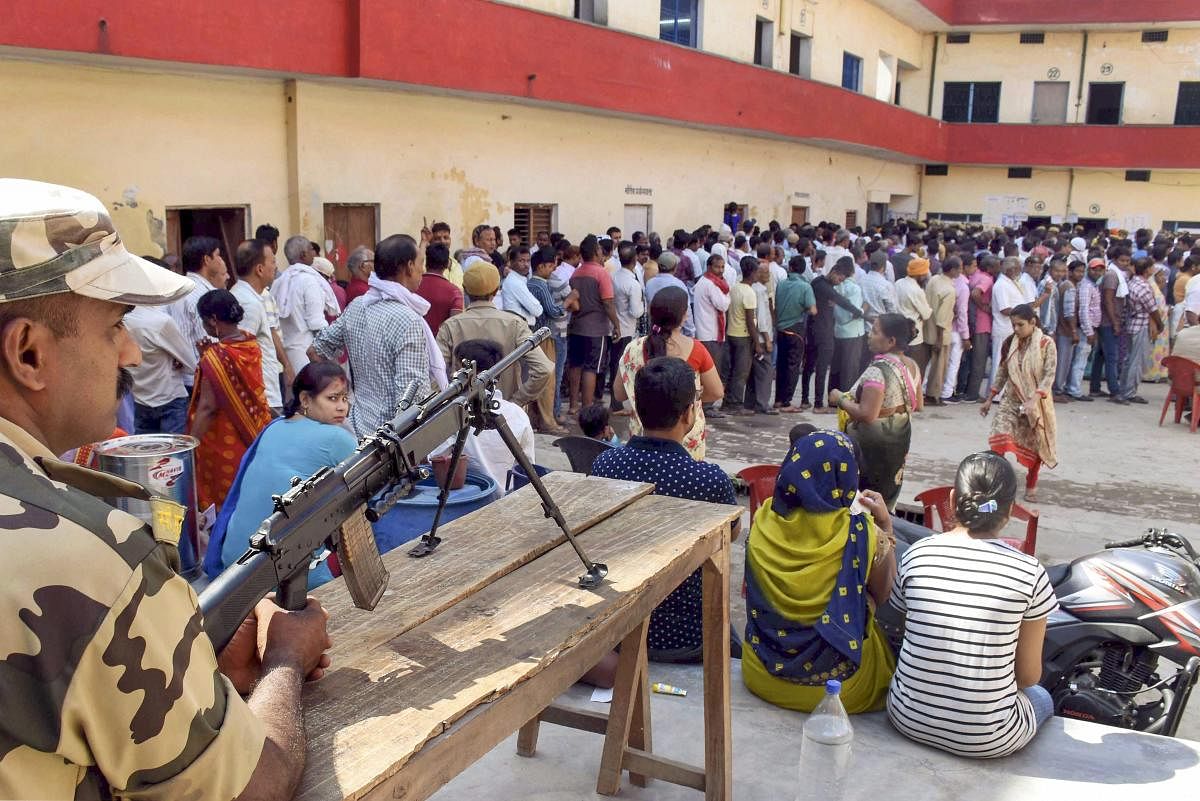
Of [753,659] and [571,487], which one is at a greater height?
[571,487]

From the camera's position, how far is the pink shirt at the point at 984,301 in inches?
432

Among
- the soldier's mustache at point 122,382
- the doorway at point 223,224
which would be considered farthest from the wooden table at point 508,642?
the doorway at point 223,224

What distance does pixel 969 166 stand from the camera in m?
27.4

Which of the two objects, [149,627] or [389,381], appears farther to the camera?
[389,381]

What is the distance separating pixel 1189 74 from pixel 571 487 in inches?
1115

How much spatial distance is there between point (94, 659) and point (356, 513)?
0.79 meters

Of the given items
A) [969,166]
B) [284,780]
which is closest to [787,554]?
[284,780]

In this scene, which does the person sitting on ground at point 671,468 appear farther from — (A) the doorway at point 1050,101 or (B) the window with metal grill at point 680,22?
(A) the doorway at point 1050,101

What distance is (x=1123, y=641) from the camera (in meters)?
3.70

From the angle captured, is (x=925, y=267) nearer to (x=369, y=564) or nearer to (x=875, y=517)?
(x=875, y=517)

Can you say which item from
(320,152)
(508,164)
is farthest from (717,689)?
(508,164)

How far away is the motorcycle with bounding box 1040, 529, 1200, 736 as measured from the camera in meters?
3.65

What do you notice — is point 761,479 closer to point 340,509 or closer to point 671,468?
point 671,468

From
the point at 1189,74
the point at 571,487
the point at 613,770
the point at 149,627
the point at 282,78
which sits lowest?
the point at 613,770
